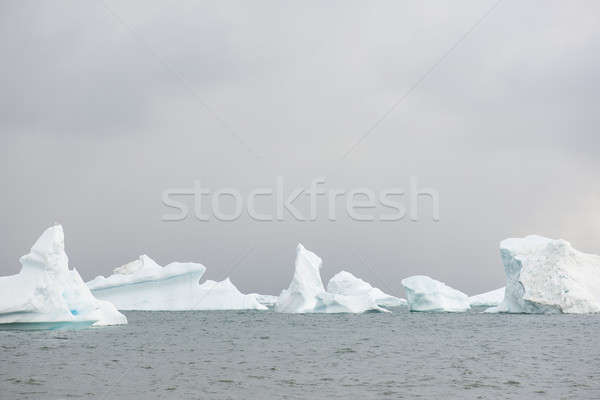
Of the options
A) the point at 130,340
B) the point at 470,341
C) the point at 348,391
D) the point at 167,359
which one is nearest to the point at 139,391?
the point at 348,391

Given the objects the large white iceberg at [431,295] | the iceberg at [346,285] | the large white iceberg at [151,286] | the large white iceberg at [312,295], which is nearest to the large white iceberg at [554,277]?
the large white iceberg at [431,295]

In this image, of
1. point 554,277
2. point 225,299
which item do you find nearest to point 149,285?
point 225,299

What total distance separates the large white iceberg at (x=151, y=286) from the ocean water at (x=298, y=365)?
1704 centimetres

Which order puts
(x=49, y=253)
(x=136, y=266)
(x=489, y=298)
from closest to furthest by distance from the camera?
1. (x=49, y=253)
2. (x=136, y=266)
3. (x=489, y=298)

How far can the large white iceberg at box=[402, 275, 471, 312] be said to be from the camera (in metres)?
43.0

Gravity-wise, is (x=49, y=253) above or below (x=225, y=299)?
above

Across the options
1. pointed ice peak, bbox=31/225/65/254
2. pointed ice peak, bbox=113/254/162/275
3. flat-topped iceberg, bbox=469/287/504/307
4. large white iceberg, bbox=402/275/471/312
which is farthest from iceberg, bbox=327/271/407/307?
pointed ice peak, bbox=31/225/65/254

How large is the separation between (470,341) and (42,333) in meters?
16.4

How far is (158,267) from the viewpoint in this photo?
44969 mm

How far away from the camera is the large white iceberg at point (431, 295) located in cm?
4297

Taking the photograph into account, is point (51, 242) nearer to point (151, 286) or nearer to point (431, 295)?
point (151, 286)

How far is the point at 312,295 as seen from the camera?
38312 mm

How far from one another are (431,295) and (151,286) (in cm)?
1946

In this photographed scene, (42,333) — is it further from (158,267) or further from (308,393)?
(158,267)
